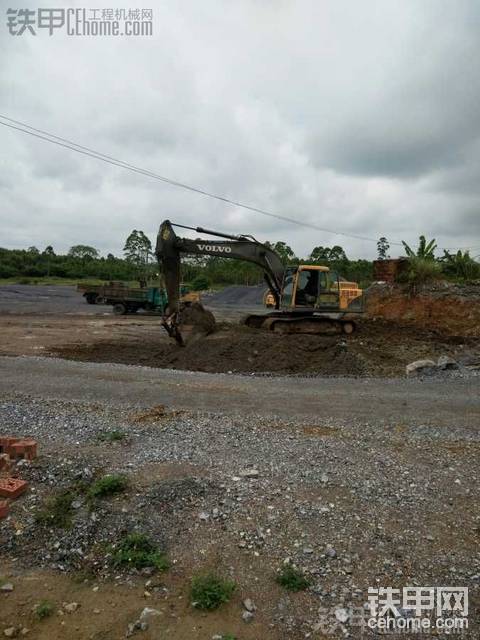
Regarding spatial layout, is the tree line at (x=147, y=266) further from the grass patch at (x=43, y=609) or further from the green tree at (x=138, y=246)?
the grass patch at (x=43, y=609)

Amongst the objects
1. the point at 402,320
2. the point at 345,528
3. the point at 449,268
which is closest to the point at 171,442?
the point at 345,528

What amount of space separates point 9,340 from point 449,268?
17799 millimetres

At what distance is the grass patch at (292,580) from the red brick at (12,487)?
97.2 inches

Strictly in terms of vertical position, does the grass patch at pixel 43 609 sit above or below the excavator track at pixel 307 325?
below

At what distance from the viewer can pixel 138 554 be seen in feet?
11.3

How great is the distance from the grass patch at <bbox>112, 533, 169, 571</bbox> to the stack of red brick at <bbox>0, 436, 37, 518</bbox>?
3.88 feet

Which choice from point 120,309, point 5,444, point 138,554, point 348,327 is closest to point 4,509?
point 5,444

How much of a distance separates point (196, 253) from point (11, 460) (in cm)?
989

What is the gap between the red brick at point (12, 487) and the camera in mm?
4117

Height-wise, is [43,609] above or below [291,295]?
below

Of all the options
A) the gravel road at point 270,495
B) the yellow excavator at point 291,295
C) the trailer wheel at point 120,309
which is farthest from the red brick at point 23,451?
the trailer wheel at point 120,309

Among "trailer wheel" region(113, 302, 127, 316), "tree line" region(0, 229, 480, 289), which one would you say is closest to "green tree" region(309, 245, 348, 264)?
"tree line" region(0, 229, 480, 289)

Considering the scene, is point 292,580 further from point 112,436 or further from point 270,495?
point 112,436

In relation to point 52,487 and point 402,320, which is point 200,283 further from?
point 52,487
